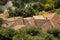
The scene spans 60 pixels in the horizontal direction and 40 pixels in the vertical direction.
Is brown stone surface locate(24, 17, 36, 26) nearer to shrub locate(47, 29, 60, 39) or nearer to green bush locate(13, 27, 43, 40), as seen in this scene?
green bush locate(13, 27, 43, 40)

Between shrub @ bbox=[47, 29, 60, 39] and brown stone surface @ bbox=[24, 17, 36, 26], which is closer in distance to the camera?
shrub @ bbox=[47, 29, 60, 39]

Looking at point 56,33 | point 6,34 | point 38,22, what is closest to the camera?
point 6,34

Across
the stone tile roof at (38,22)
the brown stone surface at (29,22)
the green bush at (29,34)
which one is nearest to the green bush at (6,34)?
the green bush at (29,34)

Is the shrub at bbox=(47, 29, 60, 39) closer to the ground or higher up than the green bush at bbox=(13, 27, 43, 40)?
closer to the ground

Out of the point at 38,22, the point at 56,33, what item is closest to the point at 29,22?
the point at 38,22

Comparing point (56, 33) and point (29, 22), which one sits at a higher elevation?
point (29, 22)

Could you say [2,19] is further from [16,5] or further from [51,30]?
[16,5]

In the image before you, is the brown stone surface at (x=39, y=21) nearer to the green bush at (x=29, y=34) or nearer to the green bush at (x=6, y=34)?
the green bush at (x=29, y=34)

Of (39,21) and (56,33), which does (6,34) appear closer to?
(39,21)

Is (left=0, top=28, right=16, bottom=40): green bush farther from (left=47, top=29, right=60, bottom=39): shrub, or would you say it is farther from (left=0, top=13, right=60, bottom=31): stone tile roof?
(left=47, top=29, right=60, bottom=39): shrub

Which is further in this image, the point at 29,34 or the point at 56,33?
the point at 56,33

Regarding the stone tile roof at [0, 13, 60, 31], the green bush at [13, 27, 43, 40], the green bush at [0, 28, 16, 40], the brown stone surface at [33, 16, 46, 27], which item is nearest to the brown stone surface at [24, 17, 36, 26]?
the stone tile roof at [0, 13, 60, 31]

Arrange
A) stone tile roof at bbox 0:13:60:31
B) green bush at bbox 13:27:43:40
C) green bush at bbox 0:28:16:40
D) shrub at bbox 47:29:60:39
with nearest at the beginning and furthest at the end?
green bush at bbox 13:27:43:40 → green bush at bbox 0:28:16:40 → shrub at bbox 47:29:60:39 → stone tile roof at bbox 0:13:60:31

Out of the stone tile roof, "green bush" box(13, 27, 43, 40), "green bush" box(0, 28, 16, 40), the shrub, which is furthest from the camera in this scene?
the stone tile roof
